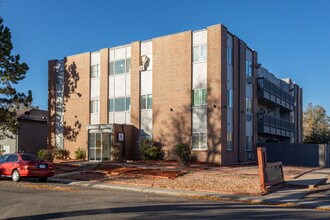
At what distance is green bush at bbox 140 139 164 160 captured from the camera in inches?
1160

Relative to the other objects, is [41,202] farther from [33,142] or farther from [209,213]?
[33,142]

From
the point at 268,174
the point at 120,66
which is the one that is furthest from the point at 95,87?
the point at 268,174

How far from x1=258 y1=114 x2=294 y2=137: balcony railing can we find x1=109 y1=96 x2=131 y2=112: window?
12.2 m

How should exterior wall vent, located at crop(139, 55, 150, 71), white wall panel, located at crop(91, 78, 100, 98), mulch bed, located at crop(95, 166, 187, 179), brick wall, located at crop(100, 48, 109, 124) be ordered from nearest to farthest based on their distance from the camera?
mulch bed, located at crop(95, 166, 187, 179) < exterior wall vent, located at crop(139, 55, 150, 71) < brick wall, located at crop(100, 48, 109, 124) < white wall panel, located at crop(91, 78, 100, 98)

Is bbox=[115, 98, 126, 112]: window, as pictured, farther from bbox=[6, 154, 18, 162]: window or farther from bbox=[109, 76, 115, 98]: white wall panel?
bbox=[6, 154, 18, 162]: window

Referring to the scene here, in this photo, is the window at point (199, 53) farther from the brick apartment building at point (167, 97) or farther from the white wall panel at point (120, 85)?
the white wall panel at point (120, 85)

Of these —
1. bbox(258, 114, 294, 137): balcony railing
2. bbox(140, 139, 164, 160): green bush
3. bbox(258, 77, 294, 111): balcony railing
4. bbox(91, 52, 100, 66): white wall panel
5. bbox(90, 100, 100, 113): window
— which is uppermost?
bbox(91, 52, 100, 66): white wall panel

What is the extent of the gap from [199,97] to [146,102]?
16.3 ft

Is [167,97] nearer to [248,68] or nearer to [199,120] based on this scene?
[199,120]

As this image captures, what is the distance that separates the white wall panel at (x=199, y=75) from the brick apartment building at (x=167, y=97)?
7cm

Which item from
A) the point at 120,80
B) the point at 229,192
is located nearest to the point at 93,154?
the point at 120,80

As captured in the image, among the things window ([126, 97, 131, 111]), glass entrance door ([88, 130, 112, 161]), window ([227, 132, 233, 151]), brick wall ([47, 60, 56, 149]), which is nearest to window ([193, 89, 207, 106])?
window ([227, 132, 233, 151])

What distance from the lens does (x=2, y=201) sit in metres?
11.7

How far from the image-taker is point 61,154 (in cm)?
3578
